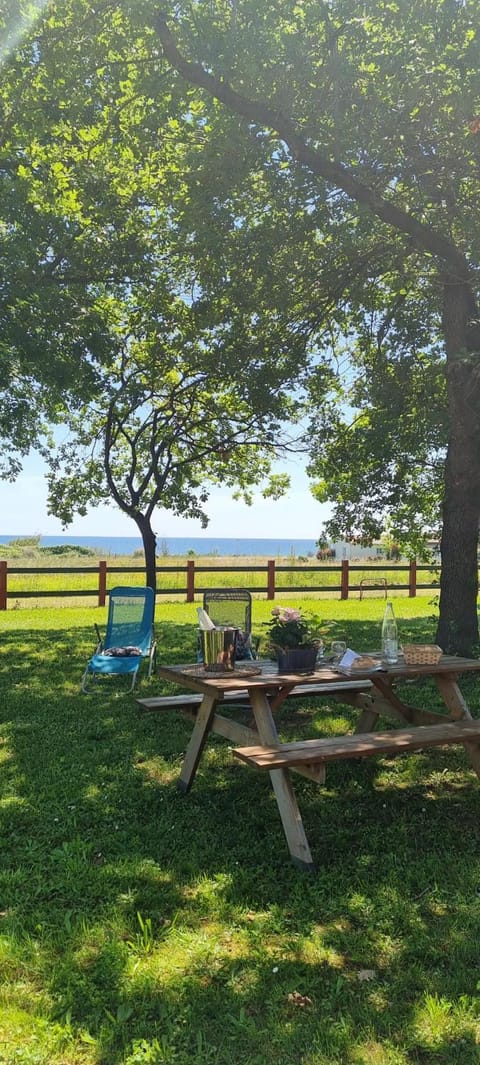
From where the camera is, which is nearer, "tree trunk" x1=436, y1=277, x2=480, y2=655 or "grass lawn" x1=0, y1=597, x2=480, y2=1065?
"grass lawn" x1=0, y1=597, x2=480, y2=1065

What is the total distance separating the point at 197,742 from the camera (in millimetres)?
3736

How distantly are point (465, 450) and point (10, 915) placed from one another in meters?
5.74

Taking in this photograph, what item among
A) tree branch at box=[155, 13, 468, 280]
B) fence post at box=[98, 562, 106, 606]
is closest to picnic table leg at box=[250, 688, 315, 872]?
tree branch at box=[155, 13, 468, 280]

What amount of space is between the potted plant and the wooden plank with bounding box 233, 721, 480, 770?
0.44 metres

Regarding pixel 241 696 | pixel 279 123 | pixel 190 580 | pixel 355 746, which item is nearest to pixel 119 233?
pixel 279 123

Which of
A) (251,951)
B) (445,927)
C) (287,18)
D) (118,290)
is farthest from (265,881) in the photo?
(118,290)

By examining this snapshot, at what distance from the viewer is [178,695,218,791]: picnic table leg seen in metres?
3.65

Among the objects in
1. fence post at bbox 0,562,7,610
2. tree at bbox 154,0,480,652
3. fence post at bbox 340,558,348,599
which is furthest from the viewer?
fence post at bbox 340,558,348,599

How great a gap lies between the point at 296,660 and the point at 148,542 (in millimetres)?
6939

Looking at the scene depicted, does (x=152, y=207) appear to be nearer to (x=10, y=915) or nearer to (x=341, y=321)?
(x=341, y=321)

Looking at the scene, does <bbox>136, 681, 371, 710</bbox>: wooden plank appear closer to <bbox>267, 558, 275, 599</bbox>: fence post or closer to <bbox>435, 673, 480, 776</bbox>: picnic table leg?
<bbox>435, 673, 480, 776</bbox>: picnic table leg

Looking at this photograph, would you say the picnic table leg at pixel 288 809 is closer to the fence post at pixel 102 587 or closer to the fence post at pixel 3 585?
the fence post at pixel 3 585

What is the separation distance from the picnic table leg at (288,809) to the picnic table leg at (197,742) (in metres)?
0.39

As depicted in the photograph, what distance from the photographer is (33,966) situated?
7.25 ft
